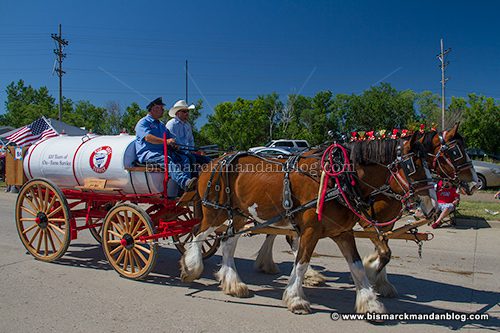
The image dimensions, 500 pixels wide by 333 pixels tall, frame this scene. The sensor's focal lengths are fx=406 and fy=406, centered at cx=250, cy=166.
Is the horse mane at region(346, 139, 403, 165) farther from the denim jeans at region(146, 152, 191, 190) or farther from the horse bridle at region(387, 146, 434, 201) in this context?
the denim jeans at region(146, 152, 191, 190)

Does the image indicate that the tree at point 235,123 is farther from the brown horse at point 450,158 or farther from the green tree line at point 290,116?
the brown horse at point 450,158

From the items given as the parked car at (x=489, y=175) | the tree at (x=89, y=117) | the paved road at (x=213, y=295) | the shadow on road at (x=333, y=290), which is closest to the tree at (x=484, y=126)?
the parked car at (x=489, y=175)

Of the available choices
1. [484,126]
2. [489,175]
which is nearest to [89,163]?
[489,175]

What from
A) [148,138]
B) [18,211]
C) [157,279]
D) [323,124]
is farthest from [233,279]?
[323,124]

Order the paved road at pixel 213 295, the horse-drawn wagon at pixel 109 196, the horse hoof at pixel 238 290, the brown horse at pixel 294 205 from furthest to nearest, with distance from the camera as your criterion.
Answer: the horse-drawn wagon at pixel 109 196
the horse hoof at pixel 238 290
the brown horse at pixel 294 205
the paved road at pixel 213 295

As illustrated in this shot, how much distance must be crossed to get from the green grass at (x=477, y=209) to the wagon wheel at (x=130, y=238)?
26.4 feet

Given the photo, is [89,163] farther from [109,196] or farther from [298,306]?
[298,306]

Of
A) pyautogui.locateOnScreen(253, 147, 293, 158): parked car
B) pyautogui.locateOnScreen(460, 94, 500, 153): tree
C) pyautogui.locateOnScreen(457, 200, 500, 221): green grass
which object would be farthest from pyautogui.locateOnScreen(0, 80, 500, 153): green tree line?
pyautogui.locateOnScreen(457, 200, 500, 221): green grass

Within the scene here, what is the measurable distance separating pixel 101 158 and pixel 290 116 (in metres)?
29.2

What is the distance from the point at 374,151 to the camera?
14.4 ft

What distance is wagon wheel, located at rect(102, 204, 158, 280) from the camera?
5.32 metres

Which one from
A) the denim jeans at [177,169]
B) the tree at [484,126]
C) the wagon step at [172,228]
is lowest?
the wagon step at [172,228]

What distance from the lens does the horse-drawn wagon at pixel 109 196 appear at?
5.50 m

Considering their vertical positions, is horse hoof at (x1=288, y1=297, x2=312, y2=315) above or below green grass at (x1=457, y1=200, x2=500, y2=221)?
below
